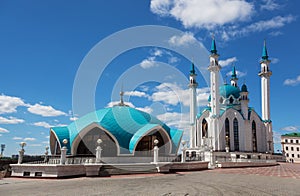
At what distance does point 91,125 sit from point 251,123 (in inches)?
1124

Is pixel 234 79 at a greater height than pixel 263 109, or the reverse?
pixel 234 79

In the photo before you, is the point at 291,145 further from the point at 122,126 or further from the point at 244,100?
the point at 122,126

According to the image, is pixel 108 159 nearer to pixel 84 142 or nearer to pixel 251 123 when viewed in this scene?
pixel 84 142

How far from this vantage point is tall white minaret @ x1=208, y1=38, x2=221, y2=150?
3959 centimetres

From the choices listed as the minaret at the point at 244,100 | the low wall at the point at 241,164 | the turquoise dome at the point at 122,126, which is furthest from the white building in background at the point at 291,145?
the turquoise dome at the point at 122,126

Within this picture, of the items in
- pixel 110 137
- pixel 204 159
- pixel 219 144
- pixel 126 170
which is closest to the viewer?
pixel 126 170

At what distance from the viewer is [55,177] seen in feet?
47.6

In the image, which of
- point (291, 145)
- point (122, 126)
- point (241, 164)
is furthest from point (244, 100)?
point (291, 145)

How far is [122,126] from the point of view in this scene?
25406mm

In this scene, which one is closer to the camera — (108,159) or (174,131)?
(108,159)

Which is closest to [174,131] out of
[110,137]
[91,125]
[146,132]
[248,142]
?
[146,132]

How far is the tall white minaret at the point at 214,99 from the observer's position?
39.6 meters

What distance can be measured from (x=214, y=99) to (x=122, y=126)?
19938 mm

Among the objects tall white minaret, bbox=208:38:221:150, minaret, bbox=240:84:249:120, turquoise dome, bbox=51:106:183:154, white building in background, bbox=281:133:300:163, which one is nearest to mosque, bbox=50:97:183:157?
turquoise dome, bbox=51:106:183:154
